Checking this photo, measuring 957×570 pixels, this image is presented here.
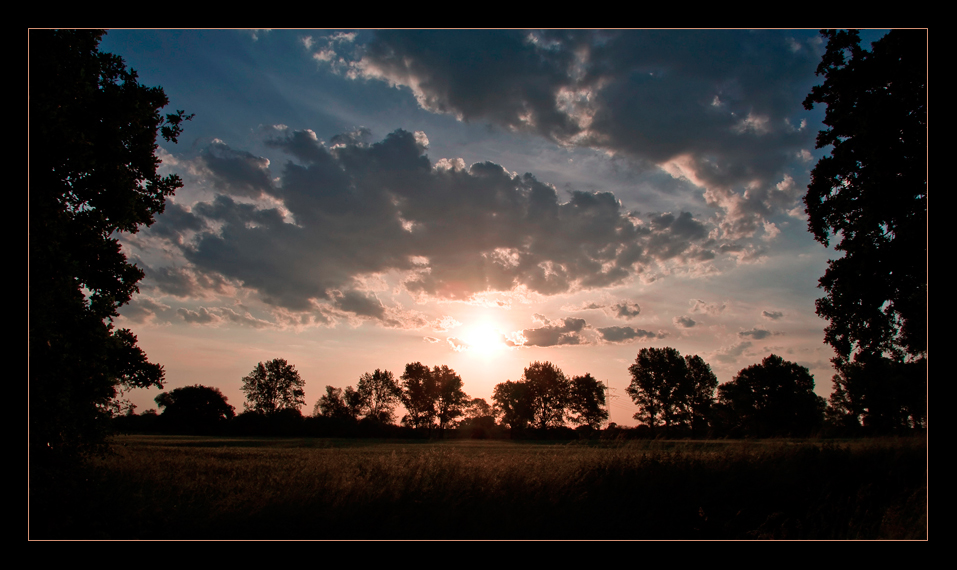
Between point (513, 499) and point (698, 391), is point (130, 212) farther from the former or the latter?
point (698, 391)

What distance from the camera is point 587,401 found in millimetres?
90312

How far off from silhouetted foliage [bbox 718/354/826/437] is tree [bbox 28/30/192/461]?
8251 centimetres

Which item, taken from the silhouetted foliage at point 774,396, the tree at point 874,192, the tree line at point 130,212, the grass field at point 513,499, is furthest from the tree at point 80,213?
the silhouetted foliage at point 774,396

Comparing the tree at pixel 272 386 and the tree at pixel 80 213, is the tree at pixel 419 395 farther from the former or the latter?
the tree at pixel 80 213

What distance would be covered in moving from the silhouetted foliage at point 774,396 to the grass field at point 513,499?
6941 centimetres

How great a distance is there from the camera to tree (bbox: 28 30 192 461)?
8.36 metres

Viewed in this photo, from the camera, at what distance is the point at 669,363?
3268 inches

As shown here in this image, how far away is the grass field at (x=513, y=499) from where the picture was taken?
347 inches

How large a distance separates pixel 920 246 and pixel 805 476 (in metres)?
7.47

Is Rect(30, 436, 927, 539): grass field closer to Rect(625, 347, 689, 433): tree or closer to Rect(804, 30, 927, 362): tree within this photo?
Rect(804, 30, 927, 362): tree

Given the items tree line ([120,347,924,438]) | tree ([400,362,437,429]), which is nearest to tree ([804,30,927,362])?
tree line ([120,347,924,438])
